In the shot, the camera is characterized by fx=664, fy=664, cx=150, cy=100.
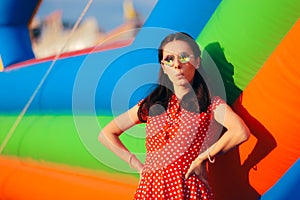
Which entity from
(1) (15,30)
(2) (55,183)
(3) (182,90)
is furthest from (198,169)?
(1) (15,30)

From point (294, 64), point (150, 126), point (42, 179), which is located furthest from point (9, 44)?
point (294, 64)

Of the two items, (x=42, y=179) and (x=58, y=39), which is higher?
(x=42, y=179)

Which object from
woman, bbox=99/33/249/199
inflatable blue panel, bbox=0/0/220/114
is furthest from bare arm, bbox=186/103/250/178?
inflatable blue panel, bbox=0/0/220/114

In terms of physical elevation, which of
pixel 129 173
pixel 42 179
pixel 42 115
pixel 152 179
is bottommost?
pixel 42 179

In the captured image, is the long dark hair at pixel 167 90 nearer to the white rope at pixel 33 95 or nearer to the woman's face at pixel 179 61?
the woman's face at pixel 179 61

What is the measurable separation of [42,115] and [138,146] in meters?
0.54

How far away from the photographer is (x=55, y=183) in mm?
2168

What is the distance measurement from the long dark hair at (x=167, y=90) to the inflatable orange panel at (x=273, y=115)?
12cm

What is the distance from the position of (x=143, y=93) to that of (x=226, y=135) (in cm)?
34

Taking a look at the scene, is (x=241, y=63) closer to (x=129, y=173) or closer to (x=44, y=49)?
(x=129, y=173)

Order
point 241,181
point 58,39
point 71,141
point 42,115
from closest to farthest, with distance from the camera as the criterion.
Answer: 1. point 241,181
2. point 71,141
3. point 42,115
4. point 58,39

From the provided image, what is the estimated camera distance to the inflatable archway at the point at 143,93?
63.8 inches

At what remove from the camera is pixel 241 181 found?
172cm

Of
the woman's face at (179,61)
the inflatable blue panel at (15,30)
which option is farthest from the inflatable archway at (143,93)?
the inflatable blue panel at (15,30)
